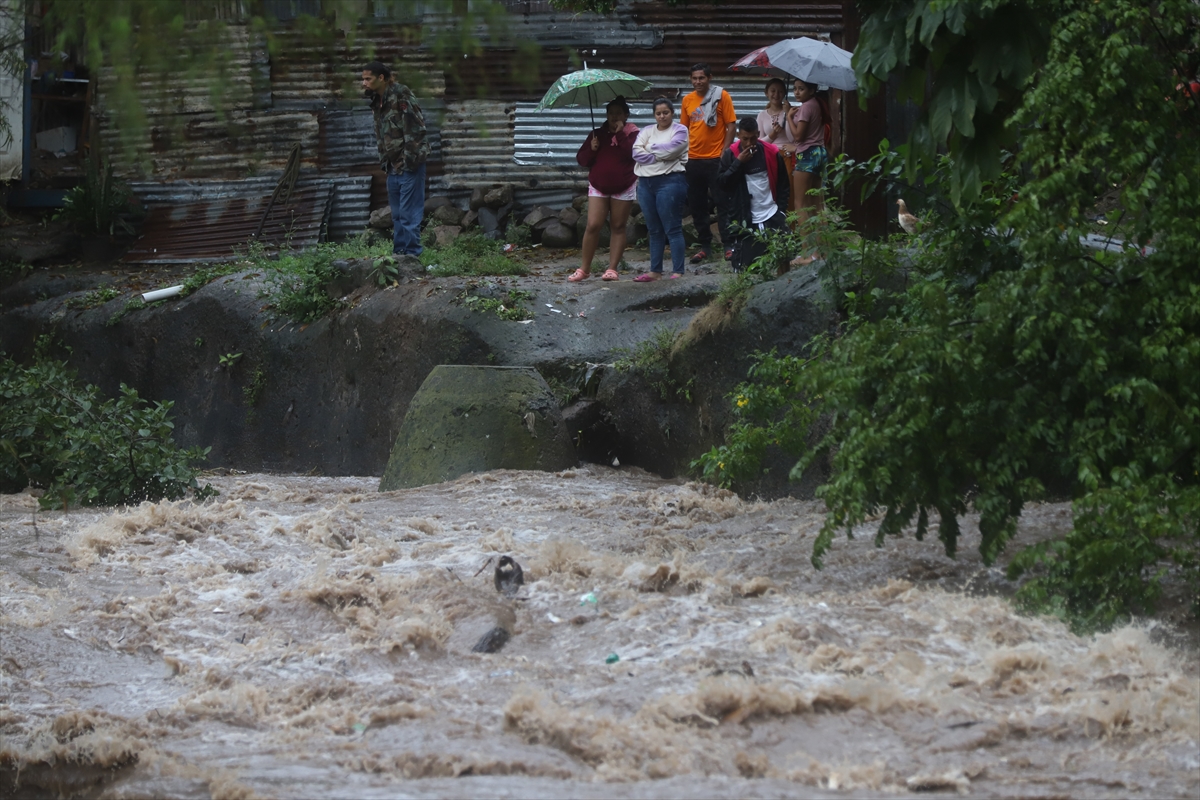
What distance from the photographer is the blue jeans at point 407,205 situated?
35.5 feet

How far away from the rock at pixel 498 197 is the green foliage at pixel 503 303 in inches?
193

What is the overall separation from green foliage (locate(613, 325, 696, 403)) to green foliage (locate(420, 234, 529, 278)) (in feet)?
9.21

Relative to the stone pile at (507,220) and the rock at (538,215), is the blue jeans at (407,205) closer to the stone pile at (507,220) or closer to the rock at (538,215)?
the stone pile at (507,220)

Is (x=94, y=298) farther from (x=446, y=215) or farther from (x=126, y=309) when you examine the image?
(x=446, y=215)

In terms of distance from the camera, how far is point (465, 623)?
4602 mm

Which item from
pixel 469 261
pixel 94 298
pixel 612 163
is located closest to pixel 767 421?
pixel 612 163

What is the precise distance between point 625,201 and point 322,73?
5.77 metres

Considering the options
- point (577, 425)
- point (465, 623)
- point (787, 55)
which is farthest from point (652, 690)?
point (787, 55)

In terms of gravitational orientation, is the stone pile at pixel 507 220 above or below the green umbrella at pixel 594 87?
below

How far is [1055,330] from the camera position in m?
4.27

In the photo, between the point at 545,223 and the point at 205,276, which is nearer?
the point at 205,276

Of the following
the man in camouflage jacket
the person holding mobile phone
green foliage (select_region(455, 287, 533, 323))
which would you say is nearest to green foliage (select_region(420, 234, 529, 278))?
the man in camouflage jacket

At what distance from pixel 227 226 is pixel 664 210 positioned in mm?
7263

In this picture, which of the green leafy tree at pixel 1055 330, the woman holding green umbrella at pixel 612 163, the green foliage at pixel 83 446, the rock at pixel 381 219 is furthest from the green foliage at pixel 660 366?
the rock at pixel 381 219
